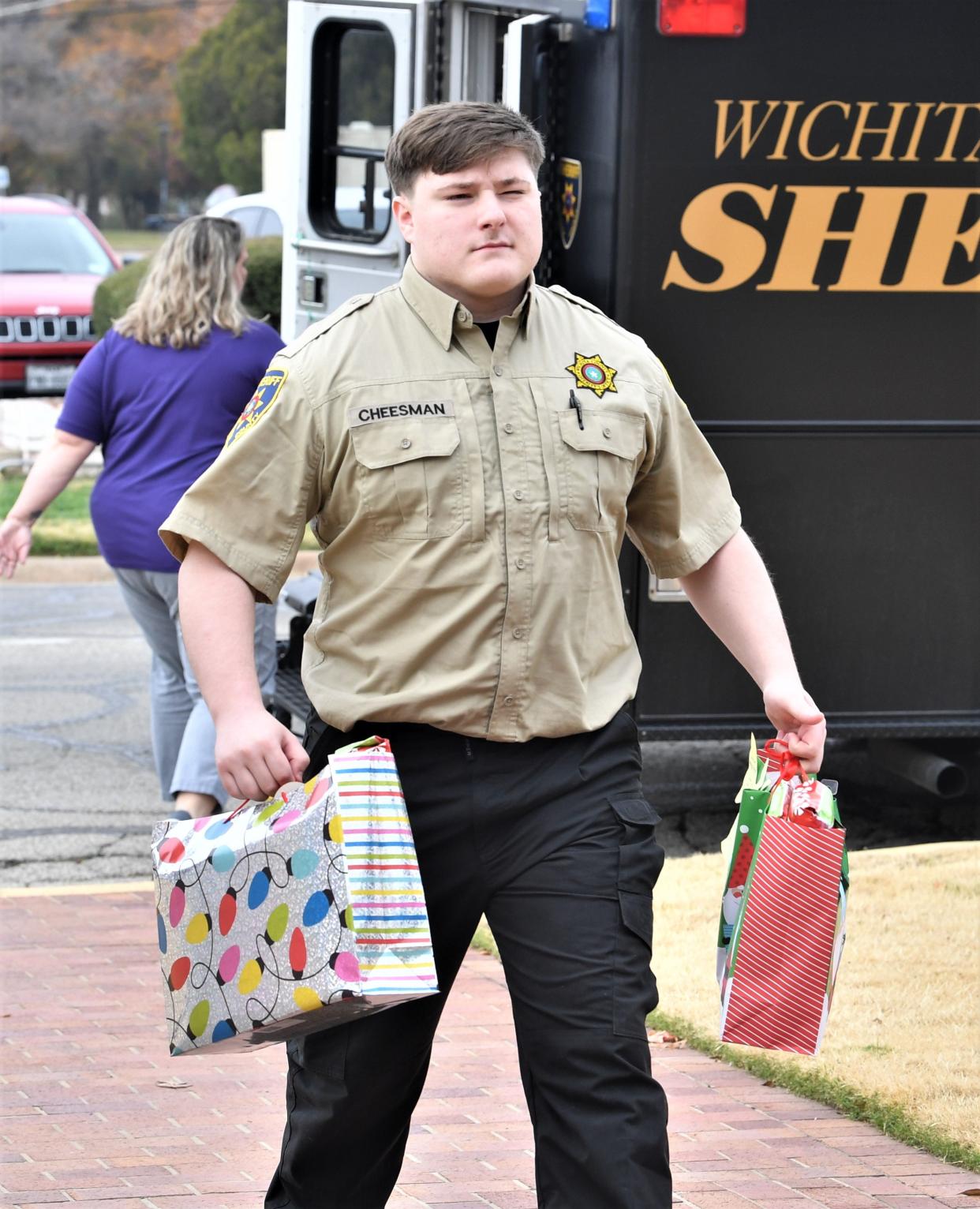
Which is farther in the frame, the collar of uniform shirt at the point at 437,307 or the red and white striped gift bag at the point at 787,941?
the red and white striped gift bag at the point at 787,941

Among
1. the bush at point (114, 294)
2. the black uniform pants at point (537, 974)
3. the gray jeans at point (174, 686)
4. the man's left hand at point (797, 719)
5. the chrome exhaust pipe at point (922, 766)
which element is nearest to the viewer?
the black uniform pants at point (537, 974)

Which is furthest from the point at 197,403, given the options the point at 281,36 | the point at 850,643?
the point at 281,36

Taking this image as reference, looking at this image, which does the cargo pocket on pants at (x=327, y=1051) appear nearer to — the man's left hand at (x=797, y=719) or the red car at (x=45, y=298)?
the man's left hand at (x=797, y=719)

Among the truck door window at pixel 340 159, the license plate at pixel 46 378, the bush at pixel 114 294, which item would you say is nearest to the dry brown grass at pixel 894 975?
the truck door window at pixel 340 159

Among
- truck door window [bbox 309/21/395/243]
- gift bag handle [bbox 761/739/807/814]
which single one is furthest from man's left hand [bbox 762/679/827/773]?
truck door window [bbox 309/21/395/243]

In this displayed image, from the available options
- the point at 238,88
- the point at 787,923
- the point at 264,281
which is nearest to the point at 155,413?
the point at 787,923

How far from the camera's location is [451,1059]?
445 centimetres

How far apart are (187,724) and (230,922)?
129 inches

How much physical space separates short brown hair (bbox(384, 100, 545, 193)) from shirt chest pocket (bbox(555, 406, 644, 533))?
1.30 ft

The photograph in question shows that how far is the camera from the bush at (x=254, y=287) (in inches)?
641

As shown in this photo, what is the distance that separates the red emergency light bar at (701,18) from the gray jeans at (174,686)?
7.12 ft

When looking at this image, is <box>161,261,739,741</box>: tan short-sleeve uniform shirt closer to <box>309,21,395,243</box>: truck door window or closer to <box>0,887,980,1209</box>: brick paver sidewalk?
<box>0,887,980,1209</box>: brick paver sidewalk

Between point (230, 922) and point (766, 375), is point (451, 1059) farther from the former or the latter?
point (766, 375)

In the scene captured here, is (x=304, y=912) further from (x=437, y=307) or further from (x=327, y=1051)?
(x=437, y=307)
